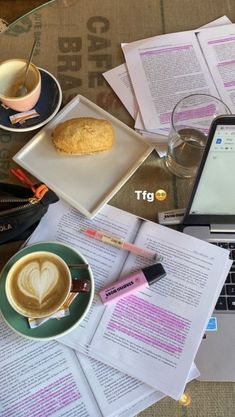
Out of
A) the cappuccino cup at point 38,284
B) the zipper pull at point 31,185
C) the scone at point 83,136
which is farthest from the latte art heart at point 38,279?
the scone at point 83,136

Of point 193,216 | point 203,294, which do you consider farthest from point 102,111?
point 203,294

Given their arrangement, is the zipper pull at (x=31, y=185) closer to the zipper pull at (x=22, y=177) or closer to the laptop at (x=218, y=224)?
the zipper pull at (x=22, y=177)

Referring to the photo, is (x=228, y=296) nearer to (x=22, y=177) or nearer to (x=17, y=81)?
(x=22, y=177)

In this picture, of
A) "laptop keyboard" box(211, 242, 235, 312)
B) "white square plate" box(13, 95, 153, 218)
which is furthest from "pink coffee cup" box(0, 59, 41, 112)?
"laptop keyboard" box(211, 242, 235, 312)

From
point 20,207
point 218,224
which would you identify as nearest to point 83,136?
point 20,207

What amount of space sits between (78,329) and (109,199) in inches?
8.8

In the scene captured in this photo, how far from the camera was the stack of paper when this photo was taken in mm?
842

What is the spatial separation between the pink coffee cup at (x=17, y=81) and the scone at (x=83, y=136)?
3.1 inches

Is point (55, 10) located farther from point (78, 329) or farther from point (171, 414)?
point (171, 414)

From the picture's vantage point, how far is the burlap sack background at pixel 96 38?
811 mm

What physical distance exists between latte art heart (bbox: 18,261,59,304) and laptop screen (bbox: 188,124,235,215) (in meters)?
0.23

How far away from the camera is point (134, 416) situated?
2.05 feet

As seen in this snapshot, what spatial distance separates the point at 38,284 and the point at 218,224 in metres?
0.31

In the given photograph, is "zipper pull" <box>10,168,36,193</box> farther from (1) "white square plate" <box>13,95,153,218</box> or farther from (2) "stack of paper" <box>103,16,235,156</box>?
(2) "stack of paper" <box>103,16,235,156</box>
